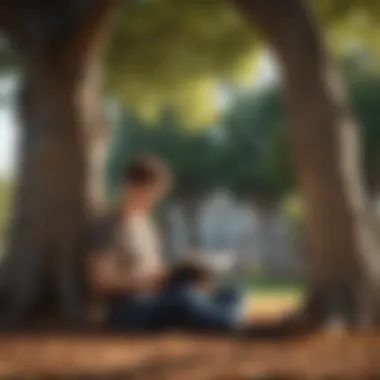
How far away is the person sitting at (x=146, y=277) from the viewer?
1.66 m

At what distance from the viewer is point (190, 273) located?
5.49 feet

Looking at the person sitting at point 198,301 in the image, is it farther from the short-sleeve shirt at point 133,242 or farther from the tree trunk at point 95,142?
the tree trunk at point 95,142

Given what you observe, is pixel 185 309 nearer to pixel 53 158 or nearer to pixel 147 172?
pixel 147 172

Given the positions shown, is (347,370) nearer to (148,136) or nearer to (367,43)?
(148,136)

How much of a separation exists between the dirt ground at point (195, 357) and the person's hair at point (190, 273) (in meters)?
0.09

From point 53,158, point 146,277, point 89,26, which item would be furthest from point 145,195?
point 89,26

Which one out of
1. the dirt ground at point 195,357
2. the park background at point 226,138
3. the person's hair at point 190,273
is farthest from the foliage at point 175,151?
the dirt ground at point 195,357

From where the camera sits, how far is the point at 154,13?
6.83 ft

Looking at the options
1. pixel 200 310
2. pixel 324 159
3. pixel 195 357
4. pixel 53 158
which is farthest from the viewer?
pixel 53 158

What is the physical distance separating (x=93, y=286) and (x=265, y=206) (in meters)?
0.33

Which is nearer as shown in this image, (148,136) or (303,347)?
(303,347)

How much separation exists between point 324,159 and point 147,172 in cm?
32

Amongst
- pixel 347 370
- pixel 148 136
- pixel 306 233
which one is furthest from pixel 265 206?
pixel 347 370

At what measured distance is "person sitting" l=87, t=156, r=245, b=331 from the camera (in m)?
1.66
